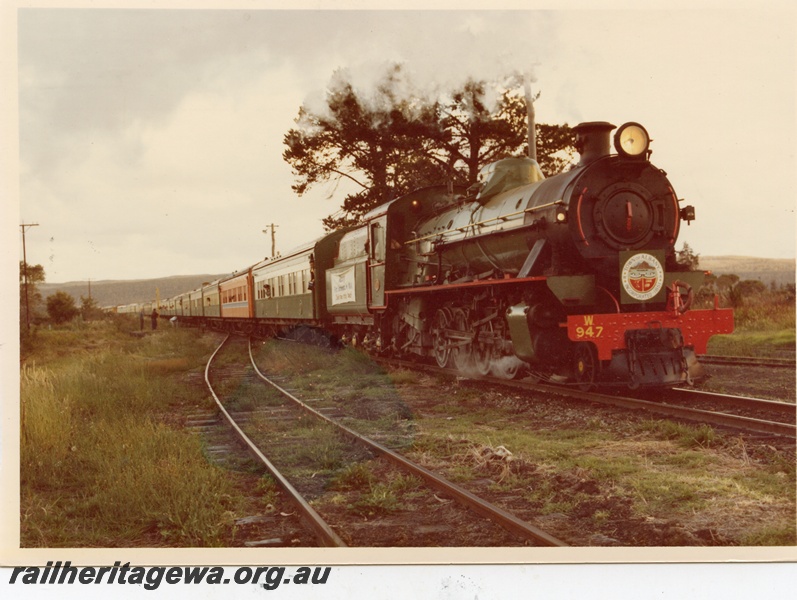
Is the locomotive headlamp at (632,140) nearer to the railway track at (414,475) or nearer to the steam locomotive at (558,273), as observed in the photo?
the steam locomotive at (558,273)

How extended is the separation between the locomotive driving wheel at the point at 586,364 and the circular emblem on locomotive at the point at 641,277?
0.74 meters

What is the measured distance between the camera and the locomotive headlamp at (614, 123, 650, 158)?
6.71m

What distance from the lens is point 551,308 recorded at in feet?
23.6

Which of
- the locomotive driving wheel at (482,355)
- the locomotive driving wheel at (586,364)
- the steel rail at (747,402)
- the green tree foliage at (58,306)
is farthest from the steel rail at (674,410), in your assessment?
the green tree foliage at (58,306)

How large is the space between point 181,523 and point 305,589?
0.93 meters

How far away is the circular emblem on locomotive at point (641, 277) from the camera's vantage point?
678 cm

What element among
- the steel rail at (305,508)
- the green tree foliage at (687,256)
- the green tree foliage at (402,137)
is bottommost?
the steel rail at (305,508)

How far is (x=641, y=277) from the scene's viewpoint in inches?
268

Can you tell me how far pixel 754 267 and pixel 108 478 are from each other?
6.05m

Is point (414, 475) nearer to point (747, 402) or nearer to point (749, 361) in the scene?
point (747, 402)

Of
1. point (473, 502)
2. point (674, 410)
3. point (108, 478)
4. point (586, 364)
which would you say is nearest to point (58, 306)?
Result: point (108, 478)

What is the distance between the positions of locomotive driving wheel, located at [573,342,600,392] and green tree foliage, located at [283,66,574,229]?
259cm

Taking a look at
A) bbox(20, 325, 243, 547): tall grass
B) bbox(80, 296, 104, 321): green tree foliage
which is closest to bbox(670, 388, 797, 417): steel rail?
bbox(20, 325, 243, 547): tall grass

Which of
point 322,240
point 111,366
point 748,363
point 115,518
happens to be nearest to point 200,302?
point 322,240
